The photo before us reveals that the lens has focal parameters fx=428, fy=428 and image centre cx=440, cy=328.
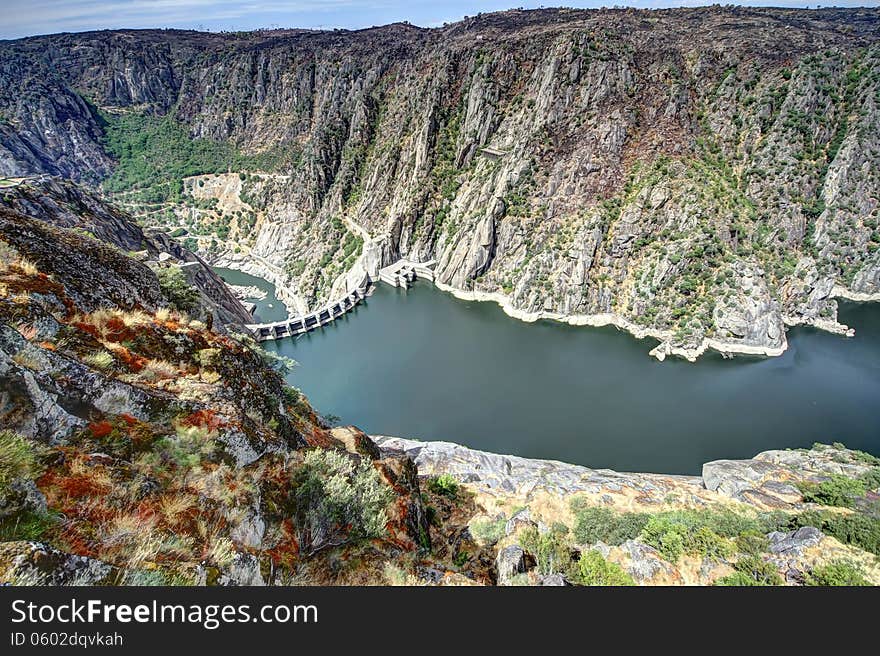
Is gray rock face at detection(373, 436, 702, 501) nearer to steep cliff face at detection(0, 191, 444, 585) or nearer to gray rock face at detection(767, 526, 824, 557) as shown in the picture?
gray rock face at detection(767, 526, 824, 557)

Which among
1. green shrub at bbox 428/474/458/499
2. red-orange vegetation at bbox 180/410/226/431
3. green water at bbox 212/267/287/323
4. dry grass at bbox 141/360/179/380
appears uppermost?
dry grass at bbox 141/360/179/380

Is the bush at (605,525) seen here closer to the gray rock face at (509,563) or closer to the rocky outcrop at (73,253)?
the gray rock face at (509,563)

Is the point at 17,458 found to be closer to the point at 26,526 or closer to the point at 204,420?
the point at 26,526

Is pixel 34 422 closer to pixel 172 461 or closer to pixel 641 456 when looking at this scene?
pixel 172 461

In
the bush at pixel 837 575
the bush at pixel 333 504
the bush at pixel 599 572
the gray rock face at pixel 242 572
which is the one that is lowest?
the bush at pixel 599 572

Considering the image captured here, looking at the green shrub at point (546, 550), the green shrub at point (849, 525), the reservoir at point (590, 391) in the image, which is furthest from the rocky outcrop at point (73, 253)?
the green shrub at point (849, 525)

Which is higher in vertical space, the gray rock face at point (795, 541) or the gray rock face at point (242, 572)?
the gray rock face at point (242, 572)

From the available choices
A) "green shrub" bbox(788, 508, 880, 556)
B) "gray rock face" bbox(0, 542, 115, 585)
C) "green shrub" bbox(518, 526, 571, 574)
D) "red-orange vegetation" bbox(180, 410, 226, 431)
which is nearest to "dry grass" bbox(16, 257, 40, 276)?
"red-orange vegetation" bbox(180, 410, 226, 431)
